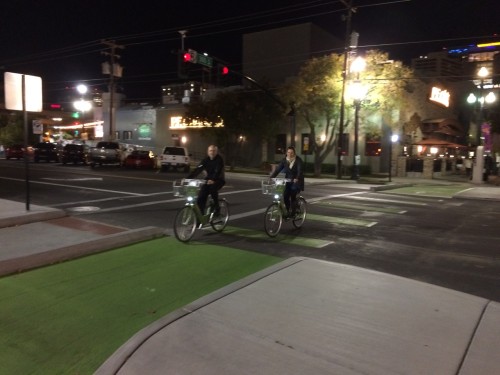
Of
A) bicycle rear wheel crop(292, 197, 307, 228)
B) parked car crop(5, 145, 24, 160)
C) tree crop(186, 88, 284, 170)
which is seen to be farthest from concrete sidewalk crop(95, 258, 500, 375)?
parked car crop(5, 145, 24, 160)

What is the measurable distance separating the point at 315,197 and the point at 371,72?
47.4 ft

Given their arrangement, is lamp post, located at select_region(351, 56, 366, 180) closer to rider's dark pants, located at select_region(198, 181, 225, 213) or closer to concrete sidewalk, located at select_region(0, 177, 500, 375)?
rider's dark pants, located at select_region(198, 181, 225, 213)

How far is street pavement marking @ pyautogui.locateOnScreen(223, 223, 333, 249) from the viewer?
9.09 metres

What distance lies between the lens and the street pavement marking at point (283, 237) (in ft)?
29.8

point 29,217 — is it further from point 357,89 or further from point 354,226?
point 357,89

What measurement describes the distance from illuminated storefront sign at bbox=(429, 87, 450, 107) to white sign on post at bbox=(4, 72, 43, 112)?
3249 cm

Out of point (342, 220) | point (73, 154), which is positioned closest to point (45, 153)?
point (73, 154)

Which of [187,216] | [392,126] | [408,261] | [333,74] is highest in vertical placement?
[333,74]

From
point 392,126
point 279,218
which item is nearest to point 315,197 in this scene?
point 279,218

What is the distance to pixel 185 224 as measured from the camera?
28.3ft

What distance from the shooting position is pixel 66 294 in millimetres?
5559

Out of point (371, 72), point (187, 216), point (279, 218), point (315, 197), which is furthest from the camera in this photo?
point (371, 72)

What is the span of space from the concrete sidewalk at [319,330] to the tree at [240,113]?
30.1 metres

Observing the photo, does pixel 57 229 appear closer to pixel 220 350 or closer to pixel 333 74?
pixel 220 350
